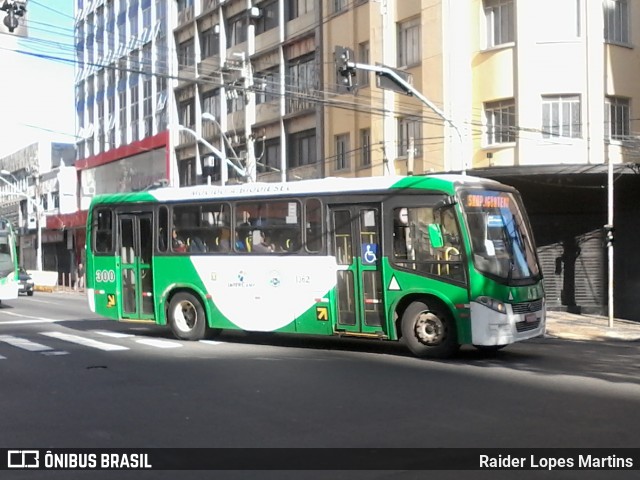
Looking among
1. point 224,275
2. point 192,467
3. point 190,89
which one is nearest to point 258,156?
point 190,89

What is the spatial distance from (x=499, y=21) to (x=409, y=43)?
10.9ft

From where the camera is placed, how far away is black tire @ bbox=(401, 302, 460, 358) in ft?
44.9

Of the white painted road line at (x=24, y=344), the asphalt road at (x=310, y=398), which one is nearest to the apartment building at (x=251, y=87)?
the white painted road line at (x=24, y=344)

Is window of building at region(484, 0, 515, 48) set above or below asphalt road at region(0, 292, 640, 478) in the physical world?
above

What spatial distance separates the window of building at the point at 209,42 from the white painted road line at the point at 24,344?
88.1ft

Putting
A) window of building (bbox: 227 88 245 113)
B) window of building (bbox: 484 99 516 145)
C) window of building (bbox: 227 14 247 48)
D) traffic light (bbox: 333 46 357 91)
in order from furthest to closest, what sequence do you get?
window of building (bbox: 227 14 247 48) < window of building (bbox: 227 88 245 113) < window of building (bbox: 484 99 516 145) < traffic light (bbox: 333 46 357 91)

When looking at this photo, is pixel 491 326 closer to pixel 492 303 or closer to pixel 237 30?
pixel 492 303

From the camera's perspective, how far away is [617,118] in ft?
84.3

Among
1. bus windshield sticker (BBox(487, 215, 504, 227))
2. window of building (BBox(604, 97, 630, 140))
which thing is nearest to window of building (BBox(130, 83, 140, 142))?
window of building (BBox(604, 97, 630, 140))

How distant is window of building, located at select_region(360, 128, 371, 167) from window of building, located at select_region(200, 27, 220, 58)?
1424 centimetres

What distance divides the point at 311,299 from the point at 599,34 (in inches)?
590

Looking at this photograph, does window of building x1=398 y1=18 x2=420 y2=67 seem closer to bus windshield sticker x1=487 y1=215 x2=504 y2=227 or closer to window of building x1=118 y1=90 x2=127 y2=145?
bus windshield sticker x1=487 y1=215 x2=504 y2=227

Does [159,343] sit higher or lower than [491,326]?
lower

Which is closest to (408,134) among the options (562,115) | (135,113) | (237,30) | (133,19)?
(562,115)
